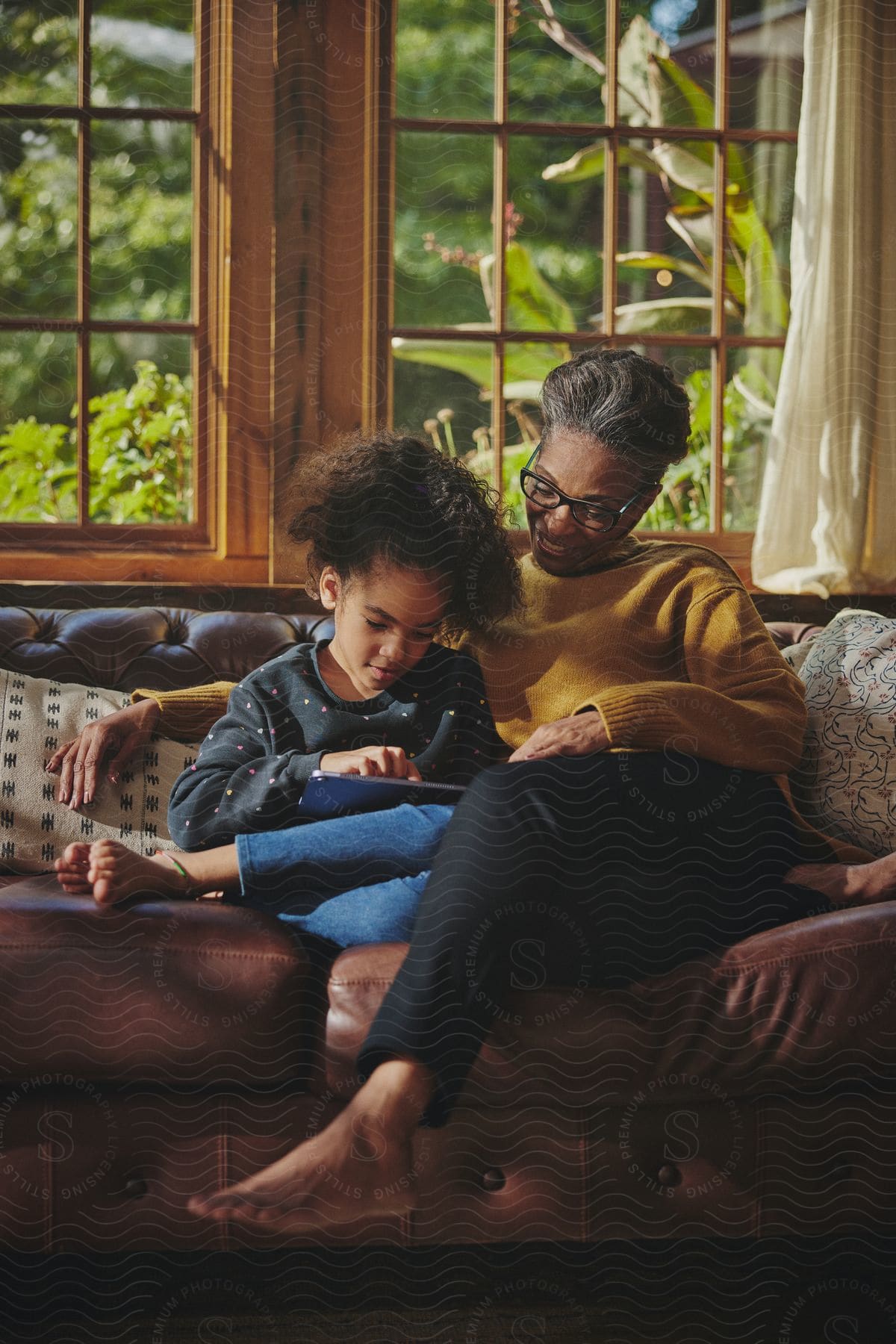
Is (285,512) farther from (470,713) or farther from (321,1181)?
(321,1181)

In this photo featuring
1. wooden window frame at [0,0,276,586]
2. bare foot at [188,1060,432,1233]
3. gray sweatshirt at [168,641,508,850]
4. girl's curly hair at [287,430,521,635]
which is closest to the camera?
bare foot at [188,1060,432,1233]

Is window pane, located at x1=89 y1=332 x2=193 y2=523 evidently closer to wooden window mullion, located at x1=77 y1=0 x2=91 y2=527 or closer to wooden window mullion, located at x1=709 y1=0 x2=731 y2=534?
wooden window mullion, located at x1=77 y1=0 x2=91 y2=527

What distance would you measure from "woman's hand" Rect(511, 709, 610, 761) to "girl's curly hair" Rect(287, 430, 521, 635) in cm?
21

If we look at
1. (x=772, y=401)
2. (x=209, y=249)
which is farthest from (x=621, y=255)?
(x=209, y=249)

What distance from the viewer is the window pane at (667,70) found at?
2104mm

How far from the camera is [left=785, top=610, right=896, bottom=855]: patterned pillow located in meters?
1.30

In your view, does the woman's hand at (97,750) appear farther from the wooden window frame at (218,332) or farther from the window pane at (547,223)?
the window pane at (547,223)

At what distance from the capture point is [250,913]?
3.63 ft

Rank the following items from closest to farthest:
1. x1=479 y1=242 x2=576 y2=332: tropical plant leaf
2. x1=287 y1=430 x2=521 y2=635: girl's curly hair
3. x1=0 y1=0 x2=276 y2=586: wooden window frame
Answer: x1=287 y1=430 x2=521 y2=635: girl's curly hair
x1=0 y1=0 x2=276 y2=586: wooden window frame
x1=479 y1=242 x2=576 y2=332: tropical plant leaf

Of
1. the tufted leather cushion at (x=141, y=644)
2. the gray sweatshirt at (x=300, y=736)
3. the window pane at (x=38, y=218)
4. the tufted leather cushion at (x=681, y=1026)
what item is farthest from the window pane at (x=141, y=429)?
the tufted leather cushion at (x=681, y=1026)

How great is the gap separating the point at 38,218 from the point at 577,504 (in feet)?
3.81

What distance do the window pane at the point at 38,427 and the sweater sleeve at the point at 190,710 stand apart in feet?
2.21

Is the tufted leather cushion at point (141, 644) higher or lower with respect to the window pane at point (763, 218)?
lower

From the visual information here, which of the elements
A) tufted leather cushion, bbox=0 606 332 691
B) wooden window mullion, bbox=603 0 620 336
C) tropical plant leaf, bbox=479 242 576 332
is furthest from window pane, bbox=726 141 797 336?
tufted leather cushion, bbox=0 606 332 691
